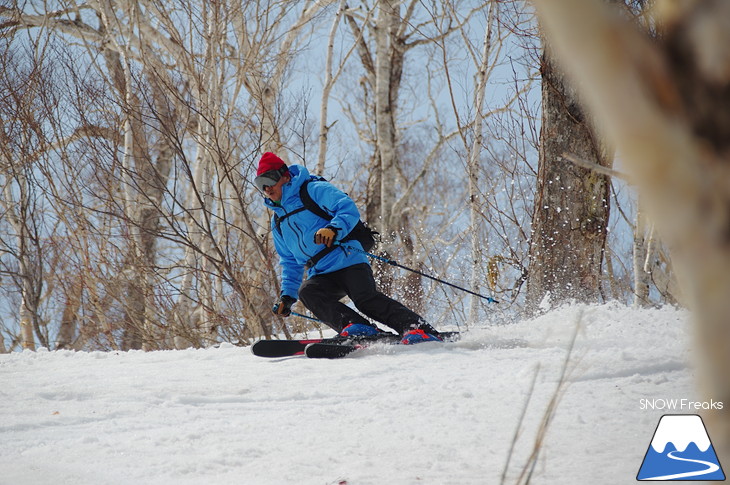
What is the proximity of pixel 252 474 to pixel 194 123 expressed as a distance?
753cm

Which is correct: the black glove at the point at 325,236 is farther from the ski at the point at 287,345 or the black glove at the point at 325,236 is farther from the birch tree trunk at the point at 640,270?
the birch tree trunk at the point at 640,270

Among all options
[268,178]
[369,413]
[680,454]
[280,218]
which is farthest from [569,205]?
[680,454]

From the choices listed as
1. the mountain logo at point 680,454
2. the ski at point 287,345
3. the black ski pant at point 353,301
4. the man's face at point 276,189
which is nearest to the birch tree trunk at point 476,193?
the black ski pant at point 353,301

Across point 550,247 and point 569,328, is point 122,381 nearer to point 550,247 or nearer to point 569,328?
point 569,328

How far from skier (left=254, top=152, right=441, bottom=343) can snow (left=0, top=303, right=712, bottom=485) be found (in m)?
0.59

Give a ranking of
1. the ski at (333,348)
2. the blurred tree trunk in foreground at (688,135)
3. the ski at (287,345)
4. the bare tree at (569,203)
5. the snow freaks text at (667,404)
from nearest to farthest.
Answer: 1. the blurred tree trunk in foreground at (688,135)
2. the snow freaks text at (667,404)
3. the ski at (333,348)
4. the ski at (287,345)
5. the bare tree at (569,203)

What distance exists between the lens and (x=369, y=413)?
2.33 metres

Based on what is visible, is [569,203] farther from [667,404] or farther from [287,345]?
[667,404]

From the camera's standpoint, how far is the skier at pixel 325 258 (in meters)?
4.27

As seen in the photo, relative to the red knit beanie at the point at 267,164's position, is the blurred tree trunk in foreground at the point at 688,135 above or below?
below

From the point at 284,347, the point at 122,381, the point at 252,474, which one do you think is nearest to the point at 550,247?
the point at 284,347

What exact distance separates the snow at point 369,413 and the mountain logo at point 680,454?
0.06 metres

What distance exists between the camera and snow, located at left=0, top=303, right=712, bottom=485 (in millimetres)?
1731

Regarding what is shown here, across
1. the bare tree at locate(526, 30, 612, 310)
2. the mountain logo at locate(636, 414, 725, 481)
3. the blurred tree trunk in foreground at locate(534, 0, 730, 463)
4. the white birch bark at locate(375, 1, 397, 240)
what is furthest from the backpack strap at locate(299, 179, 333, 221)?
the white birch bark at locate(375, 1, 397, 240)
